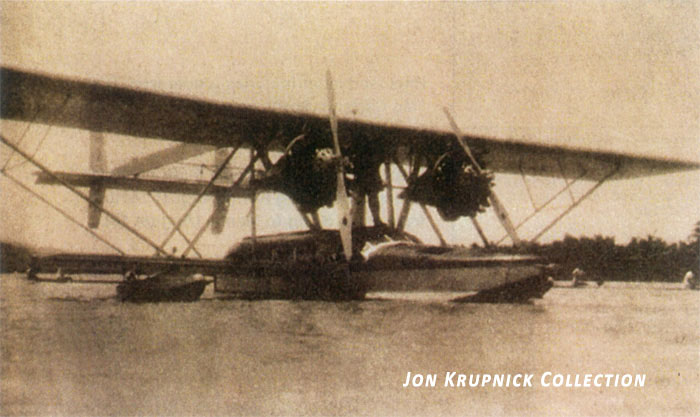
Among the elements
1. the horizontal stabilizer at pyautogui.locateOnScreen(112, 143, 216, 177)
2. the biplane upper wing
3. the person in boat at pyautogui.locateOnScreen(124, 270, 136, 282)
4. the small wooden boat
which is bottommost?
the small wooden boat

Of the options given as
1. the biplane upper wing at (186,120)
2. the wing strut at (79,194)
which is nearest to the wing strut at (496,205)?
the biplane upper wing at (186,120)

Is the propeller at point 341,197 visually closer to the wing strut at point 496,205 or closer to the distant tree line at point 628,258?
the wing strut at point 496,205

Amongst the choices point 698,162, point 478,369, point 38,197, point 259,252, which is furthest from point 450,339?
point 698,162

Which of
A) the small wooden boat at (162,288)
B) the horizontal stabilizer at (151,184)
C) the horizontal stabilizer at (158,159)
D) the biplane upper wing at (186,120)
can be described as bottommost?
the small wooden boat at (162,288)

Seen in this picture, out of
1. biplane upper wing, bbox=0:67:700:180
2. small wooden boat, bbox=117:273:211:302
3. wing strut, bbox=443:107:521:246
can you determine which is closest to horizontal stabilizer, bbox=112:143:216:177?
biplane upper wing, bbox=0:67:700:180

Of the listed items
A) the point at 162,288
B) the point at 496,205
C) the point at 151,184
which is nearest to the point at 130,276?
the point at 162,288

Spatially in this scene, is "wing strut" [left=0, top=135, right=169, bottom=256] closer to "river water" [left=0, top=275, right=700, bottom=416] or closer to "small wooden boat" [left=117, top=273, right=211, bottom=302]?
"small wooden boat" [left=117, top=273, right=211, bottom=302]
